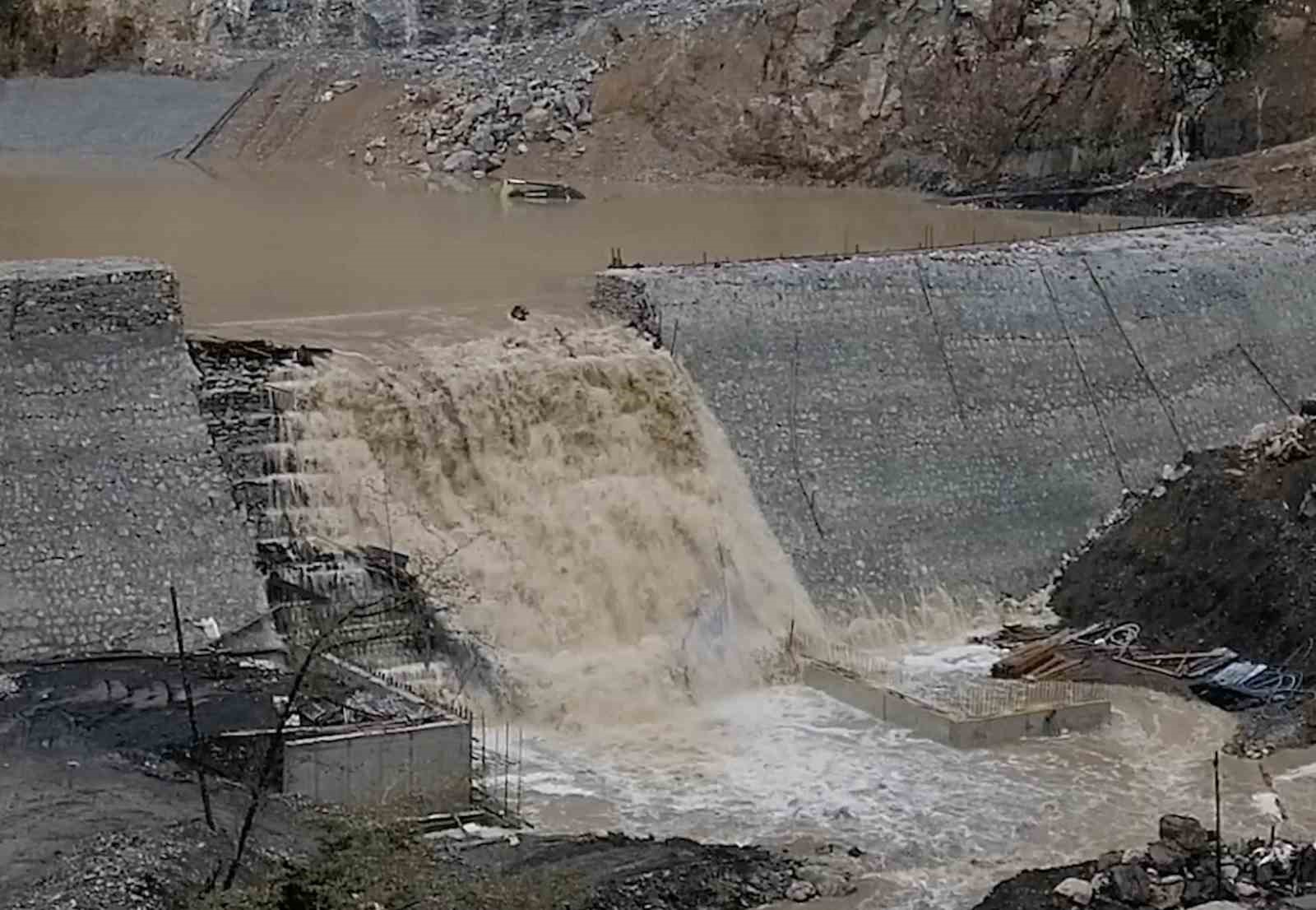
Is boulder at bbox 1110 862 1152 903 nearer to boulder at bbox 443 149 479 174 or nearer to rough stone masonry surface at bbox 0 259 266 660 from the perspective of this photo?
rough stone masonry surface at bbox 0 259 266 660

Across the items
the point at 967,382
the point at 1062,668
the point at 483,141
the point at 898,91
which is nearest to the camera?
the point at 1062,668

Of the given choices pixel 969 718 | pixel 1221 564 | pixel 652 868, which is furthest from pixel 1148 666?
pixel 652 868

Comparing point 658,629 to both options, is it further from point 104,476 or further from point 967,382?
point 967,382

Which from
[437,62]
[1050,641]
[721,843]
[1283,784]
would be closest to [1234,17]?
[437,62]

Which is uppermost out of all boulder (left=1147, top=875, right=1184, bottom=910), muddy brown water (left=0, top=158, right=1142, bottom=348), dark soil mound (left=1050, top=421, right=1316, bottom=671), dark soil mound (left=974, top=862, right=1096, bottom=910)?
muddy brown water (left=0, top=158, right=1142, bottom=348)

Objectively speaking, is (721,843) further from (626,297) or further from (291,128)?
(291,128)

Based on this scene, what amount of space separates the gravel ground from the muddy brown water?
2817 millimetres

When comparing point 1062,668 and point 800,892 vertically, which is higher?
point 1062,668

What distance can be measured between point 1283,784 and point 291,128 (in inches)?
1423

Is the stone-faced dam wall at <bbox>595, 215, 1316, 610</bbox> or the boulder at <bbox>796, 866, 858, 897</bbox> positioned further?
the stone-faced dam wall at <bbox>595, 215, 1316, 610</bbox>

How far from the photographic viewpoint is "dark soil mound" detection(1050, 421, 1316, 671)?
22.0m

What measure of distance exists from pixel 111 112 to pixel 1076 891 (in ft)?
138

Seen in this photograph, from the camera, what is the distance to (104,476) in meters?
19.7

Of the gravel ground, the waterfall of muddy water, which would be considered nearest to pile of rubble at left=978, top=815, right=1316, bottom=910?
the waterfall of muddy water
